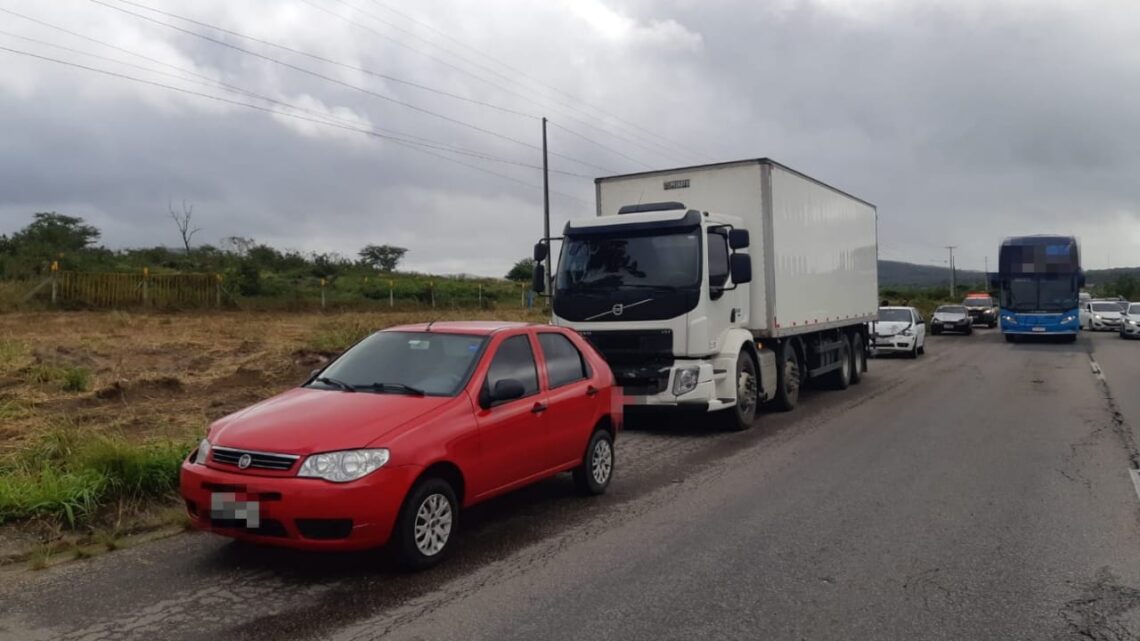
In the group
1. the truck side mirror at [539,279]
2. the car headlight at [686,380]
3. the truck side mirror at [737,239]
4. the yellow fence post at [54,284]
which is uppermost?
the yellow fence post at [54,284]

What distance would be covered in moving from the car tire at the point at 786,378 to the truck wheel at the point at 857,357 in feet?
14.1

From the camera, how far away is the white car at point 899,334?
85.1 ft

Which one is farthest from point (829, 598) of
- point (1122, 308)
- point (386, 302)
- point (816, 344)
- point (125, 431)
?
point (1122, 308)

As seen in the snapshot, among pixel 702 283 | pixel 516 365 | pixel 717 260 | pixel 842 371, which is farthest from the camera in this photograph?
pixel 842 371

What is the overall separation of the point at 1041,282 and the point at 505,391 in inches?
1206

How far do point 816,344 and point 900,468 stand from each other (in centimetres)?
628

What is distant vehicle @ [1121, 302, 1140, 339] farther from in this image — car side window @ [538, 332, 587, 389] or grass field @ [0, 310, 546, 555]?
car side window @ [538, 332, 587, 389]

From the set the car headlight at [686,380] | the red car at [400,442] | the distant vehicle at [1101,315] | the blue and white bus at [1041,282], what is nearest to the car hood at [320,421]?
the red car at [400,442]

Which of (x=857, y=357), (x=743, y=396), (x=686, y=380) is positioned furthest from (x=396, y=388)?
(x=857, y=357)

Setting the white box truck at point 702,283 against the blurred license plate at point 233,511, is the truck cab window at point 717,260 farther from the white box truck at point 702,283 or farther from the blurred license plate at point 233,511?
the blurred license plate at point 233,511

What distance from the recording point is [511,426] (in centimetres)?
632

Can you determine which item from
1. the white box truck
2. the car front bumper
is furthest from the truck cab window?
the car front bumper

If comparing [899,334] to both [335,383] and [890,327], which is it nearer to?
[890,327]

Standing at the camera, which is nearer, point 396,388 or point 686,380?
point 396,388
